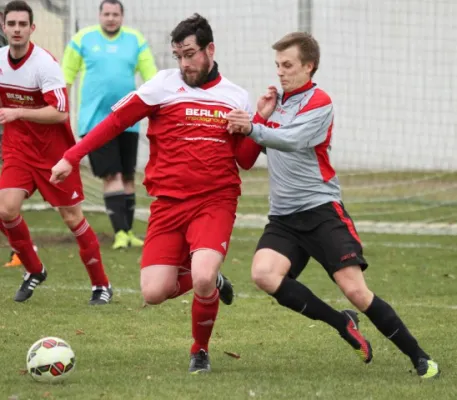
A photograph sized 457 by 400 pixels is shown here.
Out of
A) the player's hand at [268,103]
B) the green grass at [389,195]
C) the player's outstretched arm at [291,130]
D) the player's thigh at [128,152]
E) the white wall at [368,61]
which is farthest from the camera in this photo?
the white wall at [368,61]

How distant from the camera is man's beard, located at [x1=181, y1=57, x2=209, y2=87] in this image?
6398 mm

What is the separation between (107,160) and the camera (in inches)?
450

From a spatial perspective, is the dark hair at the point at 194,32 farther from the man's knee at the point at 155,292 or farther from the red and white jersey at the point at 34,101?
the red and white jersey at the point at 34,101

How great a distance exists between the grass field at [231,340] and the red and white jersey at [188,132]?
41.2 inches

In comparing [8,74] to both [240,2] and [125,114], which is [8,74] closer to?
[125,114]

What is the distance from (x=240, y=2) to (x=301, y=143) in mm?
10064

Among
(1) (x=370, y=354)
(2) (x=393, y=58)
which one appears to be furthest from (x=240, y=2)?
(1) (x=370, y=354)

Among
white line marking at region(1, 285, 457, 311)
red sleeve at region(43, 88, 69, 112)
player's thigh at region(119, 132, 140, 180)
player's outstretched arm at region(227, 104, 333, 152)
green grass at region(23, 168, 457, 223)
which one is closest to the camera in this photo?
player's outstretched arm at region(227, 104, 333, 152)

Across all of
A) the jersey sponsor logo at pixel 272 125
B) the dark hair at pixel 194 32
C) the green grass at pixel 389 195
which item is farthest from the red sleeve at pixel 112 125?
the green grass at pixel 389 195

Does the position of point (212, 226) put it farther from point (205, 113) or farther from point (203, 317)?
point (205, 113)

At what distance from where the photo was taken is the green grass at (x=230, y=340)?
5.62 metres

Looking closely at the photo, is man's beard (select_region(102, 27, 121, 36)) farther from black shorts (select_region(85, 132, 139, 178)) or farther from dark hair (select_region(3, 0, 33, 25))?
dark hair (select_region(3, 0, 33, 25))

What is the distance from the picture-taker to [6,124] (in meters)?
8.36

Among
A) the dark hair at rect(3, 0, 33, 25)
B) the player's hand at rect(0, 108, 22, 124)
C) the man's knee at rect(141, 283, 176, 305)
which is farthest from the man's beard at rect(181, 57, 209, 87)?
the dark hair at rect(3, 0, 33, 25)
